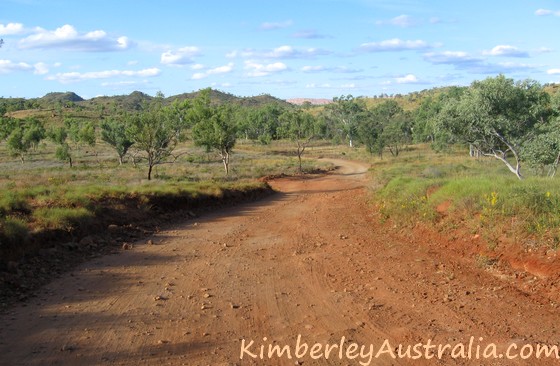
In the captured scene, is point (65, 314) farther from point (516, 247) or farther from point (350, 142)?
point (350, 142)

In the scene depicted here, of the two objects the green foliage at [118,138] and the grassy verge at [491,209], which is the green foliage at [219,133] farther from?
the grassy verge at [491,209]

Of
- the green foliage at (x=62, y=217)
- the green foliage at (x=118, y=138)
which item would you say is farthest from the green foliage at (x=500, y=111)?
the green foliage at (x=118, y=138)

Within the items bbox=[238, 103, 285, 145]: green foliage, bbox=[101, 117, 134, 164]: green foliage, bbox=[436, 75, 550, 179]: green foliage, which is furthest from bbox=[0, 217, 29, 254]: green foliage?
bbox=[238, 103, 285, 145]: green foliage

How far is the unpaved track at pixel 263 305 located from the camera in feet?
18.1

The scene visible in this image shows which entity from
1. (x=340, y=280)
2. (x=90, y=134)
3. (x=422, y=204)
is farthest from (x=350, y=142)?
(x=340, y=280)

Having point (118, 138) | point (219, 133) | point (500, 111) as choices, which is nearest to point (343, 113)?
point (118, 138)

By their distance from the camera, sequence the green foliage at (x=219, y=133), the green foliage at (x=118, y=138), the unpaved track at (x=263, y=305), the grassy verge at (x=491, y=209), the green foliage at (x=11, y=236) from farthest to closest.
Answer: the green foliage at (x=118, y=138) → the green foliage at (x=219, y=133) → the green foliage at (x=11, y=236) → the grassy verge at (x=491, y=209) → the unpaved track at (x=263, y=305)

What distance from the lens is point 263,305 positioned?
7.00 metres

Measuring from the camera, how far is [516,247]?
27.3 ft

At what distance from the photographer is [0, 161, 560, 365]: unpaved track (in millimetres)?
5519

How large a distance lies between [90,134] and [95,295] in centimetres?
5421

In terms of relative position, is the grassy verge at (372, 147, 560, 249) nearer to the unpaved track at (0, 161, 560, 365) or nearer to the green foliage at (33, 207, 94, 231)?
the unpaved track at (0, 161, 560, 365)

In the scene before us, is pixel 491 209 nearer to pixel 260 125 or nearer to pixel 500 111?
pixel 500 111

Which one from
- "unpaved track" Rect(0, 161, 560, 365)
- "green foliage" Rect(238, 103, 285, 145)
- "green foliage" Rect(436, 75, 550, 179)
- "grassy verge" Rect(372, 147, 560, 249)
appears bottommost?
"unpaved track" Rect(0, 161, 560, 365)
